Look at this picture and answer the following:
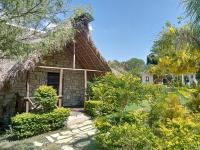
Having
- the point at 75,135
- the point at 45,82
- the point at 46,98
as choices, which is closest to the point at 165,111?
the point at 75,135

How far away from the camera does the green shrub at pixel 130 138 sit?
671 cm

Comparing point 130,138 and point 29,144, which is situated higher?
point 130,138

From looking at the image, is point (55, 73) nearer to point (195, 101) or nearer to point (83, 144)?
point (83, 144)

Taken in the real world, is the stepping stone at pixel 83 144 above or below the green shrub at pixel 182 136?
below

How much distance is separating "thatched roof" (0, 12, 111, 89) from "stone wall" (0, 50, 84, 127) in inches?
25.0

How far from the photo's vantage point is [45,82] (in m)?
15.7

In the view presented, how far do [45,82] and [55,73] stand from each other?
31.5 inches

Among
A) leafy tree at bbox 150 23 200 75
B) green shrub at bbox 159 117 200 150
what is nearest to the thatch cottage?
leafy tree at bbox 150 23 200 75

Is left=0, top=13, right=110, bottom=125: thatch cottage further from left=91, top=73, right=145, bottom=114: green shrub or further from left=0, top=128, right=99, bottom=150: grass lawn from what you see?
left=91, top=73, right=145, bottom=114: green shrub

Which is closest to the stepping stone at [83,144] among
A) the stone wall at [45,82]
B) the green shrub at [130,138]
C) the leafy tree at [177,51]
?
the green shrub at [130,138]

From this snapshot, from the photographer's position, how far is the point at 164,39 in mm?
9117

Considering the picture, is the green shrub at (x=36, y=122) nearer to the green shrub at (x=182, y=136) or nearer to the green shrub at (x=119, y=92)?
the green shrub at (x=119, y=92)

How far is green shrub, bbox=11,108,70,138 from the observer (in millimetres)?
11266

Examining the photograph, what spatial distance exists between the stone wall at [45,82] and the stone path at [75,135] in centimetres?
281
